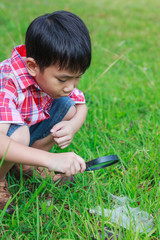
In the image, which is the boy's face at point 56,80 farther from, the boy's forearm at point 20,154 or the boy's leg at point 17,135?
the boy's forearm at point 20,154

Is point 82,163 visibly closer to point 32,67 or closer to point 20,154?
point 20,154

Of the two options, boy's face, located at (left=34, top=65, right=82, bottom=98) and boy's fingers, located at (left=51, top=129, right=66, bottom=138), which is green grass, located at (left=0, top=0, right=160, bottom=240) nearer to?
boy's fingers, located at (left=51, top=129, right=66, bottom=138)

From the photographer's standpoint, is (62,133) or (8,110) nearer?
(8,110)

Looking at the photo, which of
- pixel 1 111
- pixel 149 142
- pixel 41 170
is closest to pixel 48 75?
pixel 1 111

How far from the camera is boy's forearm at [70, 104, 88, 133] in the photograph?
162 centimetres

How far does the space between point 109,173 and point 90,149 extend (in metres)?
0.25

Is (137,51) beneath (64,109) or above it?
beneath

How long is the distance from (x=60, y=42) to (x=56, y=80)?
17cm

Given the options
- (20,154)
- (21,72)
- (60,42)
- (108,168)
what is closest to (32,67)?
(21,72)

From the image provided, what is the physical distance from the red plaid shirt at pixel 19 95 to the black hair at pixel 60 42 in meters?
0.10

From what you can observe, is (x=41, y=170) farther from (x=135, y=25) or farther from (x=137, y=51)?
(x=135, y=25)

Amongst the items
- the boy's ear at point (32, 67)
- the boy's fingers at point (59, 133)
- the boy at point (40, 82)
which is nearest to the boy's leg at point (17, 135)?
the boy at point (40, 82)

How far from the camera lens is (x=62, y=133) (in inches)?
58.5

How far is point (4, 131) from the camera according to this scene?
128 centimetres
